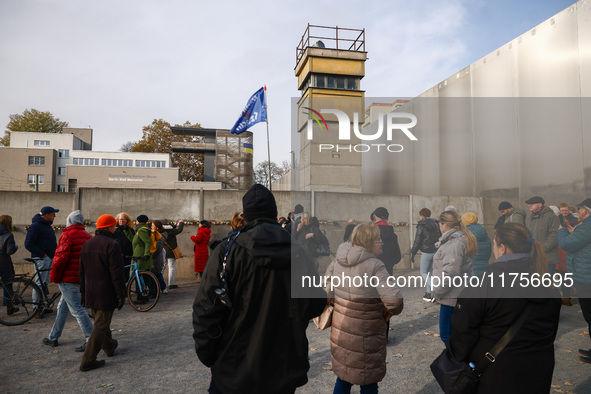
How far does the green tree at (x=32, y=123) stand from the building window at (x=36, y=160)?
6922 millimetres

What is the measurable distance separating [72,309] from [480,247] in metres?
6.23

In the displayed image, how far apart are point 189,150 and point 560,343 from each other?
4769 cm

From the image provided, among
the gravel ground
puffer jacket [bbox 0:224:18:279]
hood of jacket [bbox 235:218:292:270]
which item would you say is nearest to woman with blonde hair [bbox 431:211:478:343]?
the gravel ground

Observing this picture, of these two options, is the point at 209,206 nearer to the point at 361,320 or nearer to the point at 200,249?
the point at 200,249

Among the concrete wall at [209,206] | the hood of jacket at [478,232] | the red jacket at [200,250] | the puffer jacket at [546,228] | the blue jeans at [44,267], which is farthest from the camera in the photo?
the concrete wall at [209,206]

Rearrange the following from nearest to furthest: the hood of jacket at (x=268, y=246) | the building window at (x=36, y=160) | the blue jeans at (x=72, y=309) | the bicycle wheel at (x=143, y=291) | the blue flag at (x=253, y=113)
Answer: the hood of jacket at (x=268, y=246), the blue jeans at (x=72, y=309), the bicycle wheel at (x=143, y=291), the blue flag at (x=253, y=113), the building window at (x=36, y=160)

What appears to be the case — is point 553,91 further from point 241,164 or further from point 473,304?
point 241,164

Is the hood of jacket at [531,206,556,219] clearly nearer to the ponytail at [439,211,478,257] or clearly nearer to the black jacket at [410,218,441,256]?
the black jacket at [410,218,441,256]

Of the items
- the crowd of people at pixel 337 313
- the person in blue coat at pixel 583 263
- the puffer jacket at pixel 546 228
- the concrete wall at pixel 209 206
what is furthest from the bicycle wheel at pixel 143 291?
the puffer jacket at pixel 546 228

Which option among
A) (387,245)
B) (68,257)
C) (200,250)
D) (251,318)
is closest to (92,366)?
(68,257)

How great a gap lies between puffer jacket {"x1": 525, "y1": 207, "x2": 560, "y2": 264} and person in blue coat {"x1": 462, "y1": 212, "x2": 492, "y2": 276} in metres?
1.66

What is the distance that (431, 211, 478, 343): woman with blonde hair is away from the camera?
4.75m

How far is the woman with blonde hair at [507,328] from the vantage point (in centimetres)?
231

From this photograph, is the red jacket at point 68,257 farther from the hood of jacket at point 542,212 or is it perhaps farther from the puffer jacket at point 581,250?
the hood of jacket at point 542,212
